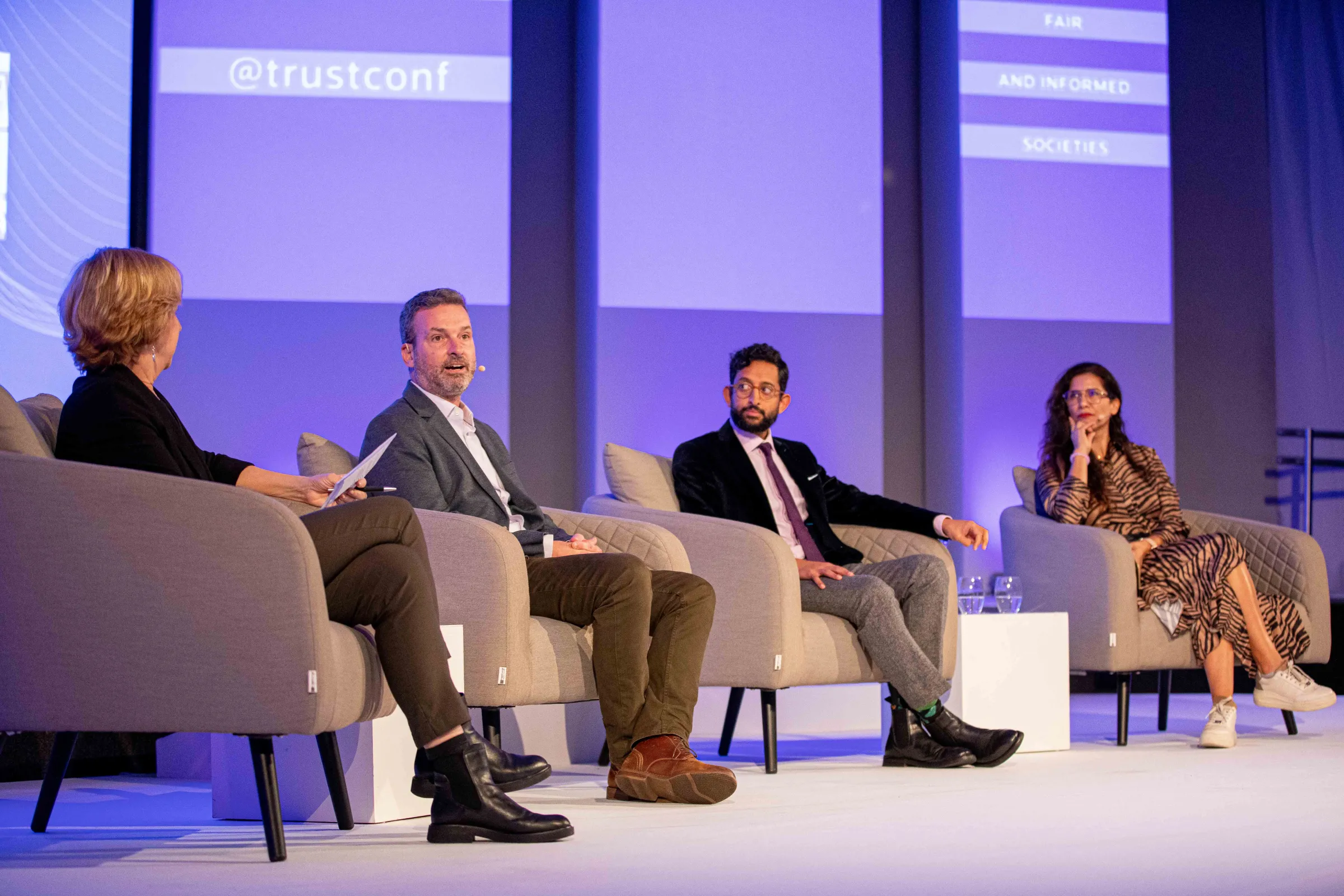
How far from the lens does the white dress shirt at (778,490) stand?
3918 millimetres

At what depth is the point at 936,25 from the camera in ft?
18.6

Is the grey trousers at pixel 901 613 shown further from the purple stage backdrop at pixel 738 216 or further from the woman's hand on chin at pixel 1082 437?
the purple stage backdrop at pixel 738 216

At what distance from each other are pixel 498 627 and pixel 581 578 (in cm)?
23

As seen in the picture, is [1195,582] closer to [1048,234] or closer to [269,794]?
[1048,234]

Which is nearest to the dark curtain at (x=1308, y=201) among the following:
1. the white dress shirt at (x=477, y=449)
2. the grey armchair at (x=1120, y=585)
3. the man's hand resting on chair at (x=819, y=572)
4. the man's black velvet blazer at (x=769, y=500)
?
the grey armchair at (x=1120, y=585)

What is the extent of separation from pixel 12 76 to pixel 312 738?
10.4ft

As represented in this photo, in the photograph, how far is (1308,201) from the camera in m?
6.19

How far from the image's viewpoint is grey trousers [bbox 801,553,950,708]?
137 inches

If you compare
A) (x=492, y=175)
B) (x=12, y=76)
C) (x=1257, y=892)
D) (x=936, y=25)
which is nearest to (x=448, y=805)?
(x=1257, y=892)

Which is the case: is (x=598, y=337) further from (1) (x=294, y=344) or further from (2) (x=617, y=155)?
(1) (x=294, y=344)

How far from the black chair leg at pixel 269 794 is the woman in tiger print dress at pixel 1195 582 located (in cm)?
271

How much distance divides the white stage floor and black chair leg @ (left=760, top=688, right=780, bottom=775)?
0.09 metres

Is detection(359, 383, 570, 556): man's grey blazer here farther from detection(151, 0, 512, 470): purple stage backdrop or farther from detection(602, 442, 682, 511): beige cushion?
detection(151, 0, 512, 470): purple stage backdrop

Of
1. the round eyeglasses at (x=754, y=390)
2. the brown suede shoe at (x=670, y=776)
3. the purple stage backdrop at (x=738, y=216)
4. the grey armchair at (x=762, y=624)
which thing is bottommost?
the brown suede shoe at (x=670, y=776)
